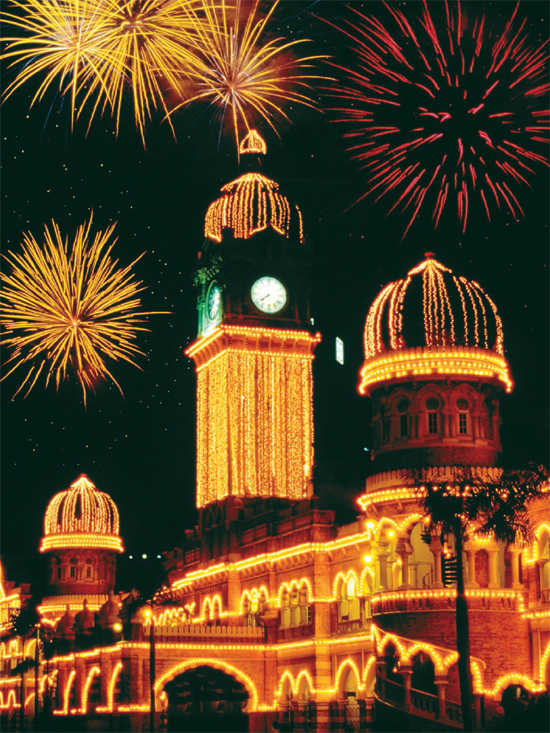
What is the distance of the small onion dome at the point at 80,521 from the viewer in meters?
99.2

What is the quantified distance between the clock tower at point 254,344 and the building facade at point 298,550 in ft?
0.48

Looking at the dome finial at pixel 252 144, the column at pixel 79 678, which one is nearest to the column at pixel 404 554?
the column at pixel 79 678

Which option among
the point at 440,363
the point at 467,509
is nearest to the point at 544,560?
the point at 467,509

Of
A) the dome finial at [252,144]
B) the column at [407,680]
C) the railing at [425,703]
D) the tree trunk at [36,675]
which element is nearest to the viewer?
the railing at [425,703]

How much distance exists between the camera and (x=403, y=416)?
184ft

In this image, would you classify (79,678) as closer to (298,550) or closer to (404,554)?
(298,550)

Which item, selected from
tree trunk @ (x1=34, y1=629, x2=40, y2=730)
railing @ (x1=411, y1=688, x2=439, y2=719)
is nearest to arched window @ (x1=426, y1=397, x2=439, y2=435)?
railing @ (x1=411, y1=688, x2=439, y2=719)

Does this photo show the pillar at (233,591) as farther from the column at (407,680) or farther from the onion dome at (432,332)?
the column at (407,680)

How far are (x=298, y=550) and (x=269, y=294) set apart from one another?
25.2 metres

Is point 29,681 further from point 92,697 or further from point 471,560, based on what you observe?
point 471,560

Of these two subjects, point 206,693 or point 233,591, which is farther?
point 233,591

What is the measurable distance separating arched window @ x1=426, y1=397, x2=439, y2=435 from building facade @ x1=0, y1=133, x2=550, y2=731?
6cm

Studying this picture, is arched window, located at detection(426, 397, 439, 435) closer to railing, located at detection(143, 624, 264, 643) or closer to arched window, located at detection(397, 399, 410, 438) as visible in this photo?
arched window, located at detection(397, 399, 410, 438)

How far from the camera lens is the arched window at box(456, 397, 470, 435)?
55656mm
